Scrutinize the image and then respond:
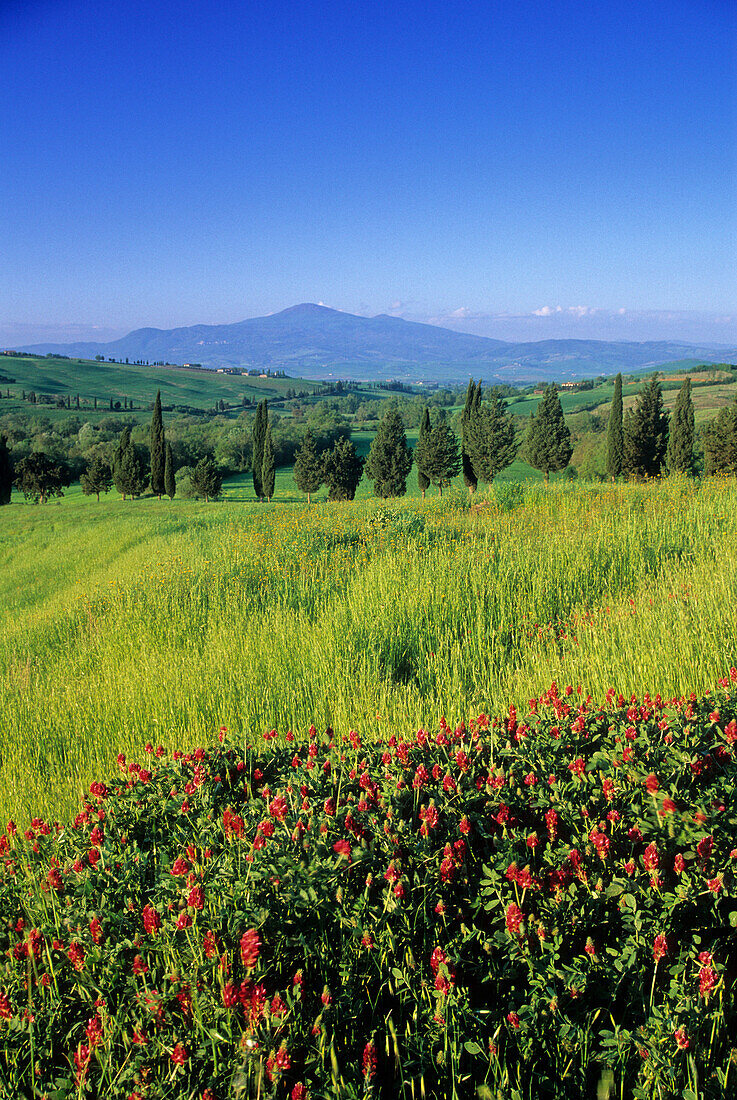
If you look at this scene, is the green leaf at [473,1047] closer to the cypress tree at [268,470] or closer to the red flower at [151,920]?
the red flower at [151,920]

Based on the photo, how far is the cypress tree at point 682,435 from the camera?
56.7m

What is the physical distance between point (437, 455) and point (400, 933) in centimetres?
6375

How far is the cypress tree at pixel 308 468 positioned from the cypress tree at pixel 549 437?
938 inches

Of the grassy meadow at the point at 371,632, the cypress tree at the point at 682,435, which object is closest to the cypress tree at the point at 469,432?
the cypress tree at the point at 682,435

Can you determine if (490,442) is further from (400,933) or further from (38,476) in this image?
(400,933)

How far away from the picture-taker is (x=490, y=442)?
197 ft

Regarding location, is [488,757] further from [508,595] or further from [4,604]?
[4,604]

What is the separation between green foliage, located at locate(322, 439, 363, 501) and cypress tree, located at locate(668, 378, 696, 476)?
3199 centimetres

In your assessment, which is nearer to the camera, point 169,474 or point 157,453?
point 169,474

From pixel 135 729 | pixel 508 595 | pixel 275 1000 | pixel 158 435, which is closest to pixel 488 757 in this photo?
pixel 275 1000

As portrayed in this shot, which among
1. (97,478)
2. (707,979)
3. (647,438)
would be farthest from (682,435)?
(707,979)

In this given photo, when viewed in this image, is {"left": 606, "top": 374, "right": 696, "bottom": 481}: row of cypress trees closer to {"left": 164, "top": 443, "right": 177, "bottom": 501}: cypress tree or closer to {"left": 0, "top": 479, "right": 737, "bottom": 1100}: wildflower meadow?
{"left": 164, "top": 443, "right": 177, "bottom": 501}: cypress tree

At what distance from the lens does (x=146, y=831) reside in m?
2.75

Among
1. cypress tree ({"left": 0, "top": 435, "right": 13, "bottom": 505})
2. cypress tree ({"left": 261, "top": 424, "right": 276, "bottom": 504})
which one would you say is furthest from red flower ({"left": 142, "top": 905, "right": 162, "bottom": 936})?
cypress tree ({"left": 0, "top": 435, "right": 13, "bottom": 505})
